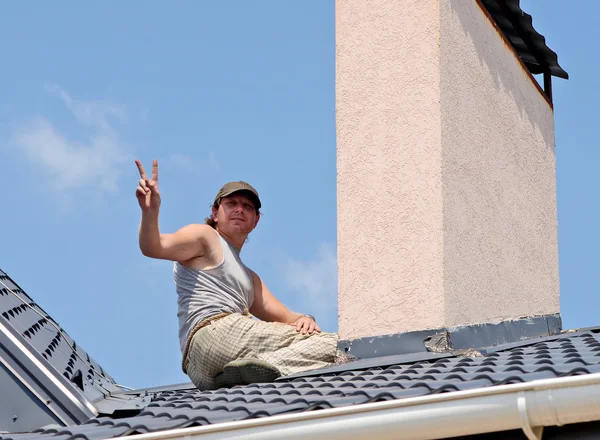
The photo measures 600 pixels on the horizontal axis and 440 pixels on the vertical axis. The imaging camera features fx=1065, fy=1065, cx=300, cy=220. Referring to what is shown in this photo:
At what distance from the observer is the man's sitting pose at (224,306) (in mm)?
5141

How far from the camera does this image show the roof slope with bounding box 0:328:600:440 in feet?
12.0

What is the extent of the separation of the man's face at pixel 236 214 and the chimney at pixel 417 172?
2.10 feet

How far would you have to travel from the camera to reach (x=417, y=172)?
5328 mm

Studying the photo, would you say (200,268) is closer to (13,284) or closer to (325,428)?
(325,428)

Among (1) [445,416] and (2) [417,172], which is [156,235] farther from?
(1) [445,416]

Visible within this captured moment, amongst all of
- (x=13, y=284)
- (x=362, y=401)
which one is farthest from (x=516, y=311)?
(x=13, y=284)

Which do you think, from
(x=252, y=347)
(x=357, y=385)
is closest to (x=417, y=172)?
(x=252, y=347)

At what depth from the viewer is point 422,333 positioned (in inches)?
202

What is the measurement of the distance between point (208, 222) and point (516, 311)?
6.19 feet

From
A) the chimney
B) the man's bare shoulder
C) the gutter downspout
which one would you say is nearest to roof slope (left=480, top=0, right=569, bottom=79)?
the chimney

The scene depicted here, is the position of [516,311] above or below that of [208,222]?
below

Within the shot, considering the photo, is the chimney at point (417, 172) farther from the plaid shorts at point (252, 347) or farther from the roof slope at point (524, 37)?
the roof slope at point (524, 37)

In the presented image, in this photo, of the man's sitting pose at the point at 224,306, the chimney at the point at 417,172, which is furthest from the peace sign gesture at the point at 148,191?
the chimney at the point at 417,172

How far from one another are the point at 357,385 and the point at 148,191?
1.53 m
